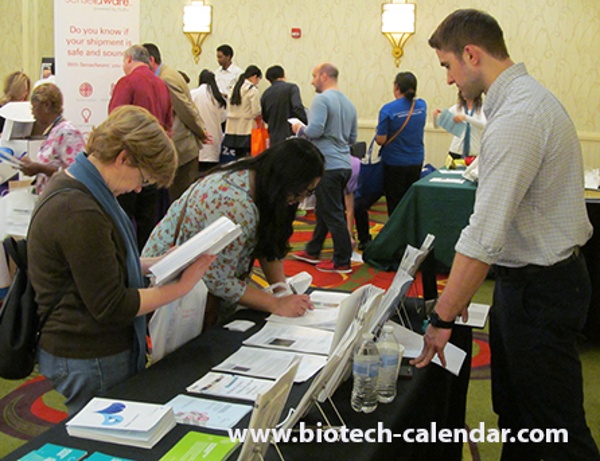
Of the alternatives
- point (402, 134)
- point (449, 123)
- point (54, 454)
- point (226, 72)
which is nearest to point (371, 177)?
point (402, 134)

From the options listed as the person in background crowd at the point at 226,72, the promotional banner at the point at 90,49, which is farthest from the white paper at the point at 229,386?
the person in background crowd at the point at 226,72

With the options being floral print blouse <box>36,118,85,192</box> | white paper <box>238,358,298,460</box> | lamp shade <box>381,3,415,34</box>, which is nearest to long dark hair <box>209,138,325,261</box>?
white paper <box>238,358,298,460</box>

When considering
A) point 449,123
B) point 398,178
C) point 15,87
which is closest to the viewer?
point 15,87

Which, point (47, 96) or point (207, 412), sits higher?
point (47, 96)

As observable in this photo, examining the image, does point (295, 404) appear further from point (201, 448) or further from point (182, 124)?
point (182, 124)

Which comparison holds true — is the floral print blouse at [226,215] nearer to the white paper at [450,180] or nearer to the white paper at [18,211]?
the white paper at [18,211]

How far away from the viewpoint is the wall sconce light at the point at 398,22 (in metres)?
8.38

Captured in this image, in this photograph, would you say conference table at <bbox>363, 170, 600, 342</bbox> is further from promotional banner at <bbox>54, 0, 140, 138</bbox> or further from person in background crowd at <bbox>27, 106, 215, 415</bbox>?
person in background crowd at <bbox>27, 106, 215, 415</bbox>

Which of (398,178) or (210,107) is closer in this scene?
(398,178)

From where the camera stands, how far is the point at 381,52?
873cm

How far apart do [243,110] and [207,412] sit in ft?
21.2

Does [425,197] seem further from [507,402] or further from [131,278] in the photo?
[131,278]

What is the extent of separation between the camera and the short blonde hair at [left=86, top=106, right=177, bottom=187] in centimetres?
181

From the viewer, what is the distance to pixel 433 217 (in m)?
5.13
